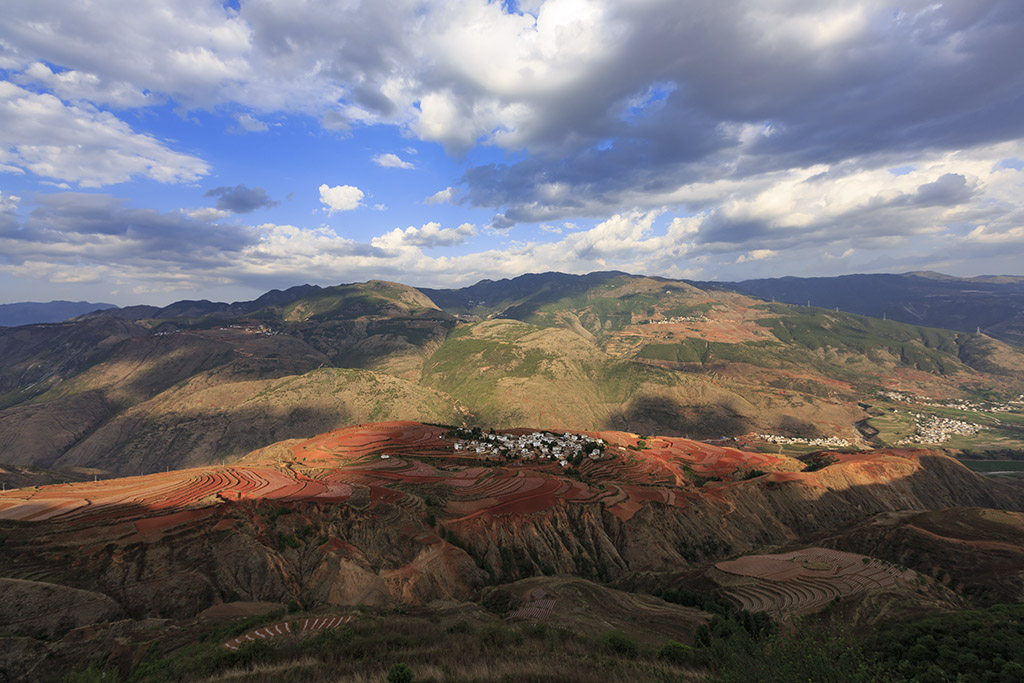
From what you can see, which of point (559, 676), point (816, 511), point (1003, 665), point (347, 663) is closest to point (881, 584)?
point (1003, 665)

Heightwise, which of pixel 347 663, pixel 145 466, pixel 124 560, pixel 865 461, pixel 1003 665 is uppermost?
pixel 347 663

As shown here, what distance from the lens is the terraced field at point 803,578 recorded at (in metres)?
59.3

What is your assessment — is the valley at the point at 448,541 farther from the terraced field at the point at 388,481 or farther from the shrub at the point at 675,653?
the shrub at the point at 675,653

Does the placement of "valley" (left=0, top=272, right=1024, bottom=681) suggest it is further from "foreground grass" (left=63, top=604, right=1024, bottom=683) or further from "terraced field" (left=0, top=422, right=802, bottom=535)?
"terraced field" (left=0, top=422, right=802, bottom=535)

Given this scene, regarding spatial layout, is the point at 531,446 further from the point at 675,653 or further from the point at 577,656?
the point at 577,656

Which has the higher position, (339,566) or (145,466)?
(339,566)

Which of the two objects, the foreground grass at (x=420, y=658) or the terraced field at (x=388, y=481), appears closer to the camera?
the foreground grass at (x=420, y=658)

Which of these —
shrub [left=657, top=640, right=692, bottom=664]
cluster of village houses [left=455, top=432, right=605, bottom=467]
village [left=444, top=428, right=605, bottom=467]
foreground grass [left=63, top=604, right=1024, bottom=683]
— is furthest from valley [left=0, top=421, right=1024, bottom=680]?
shrub [left=657, top=640, right=692, bottom=664]

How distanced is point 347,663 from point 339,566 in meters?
43.6

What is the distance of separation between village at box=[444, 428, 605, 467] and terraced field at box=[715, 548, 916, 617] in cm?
6229

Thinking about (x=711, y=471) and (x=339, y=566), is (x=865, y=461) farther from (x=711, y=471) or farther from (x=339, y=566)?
(x=339, y=566)

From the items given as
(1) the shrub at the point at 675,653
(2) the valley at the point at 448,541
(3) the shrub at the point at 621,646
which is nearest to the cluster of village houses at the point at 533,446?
(2) the valley at the point at 448,541

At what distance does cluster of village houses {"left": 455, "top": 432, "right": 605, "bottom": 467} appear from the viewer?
434ft

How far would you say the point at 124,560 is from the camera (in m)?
56.1
